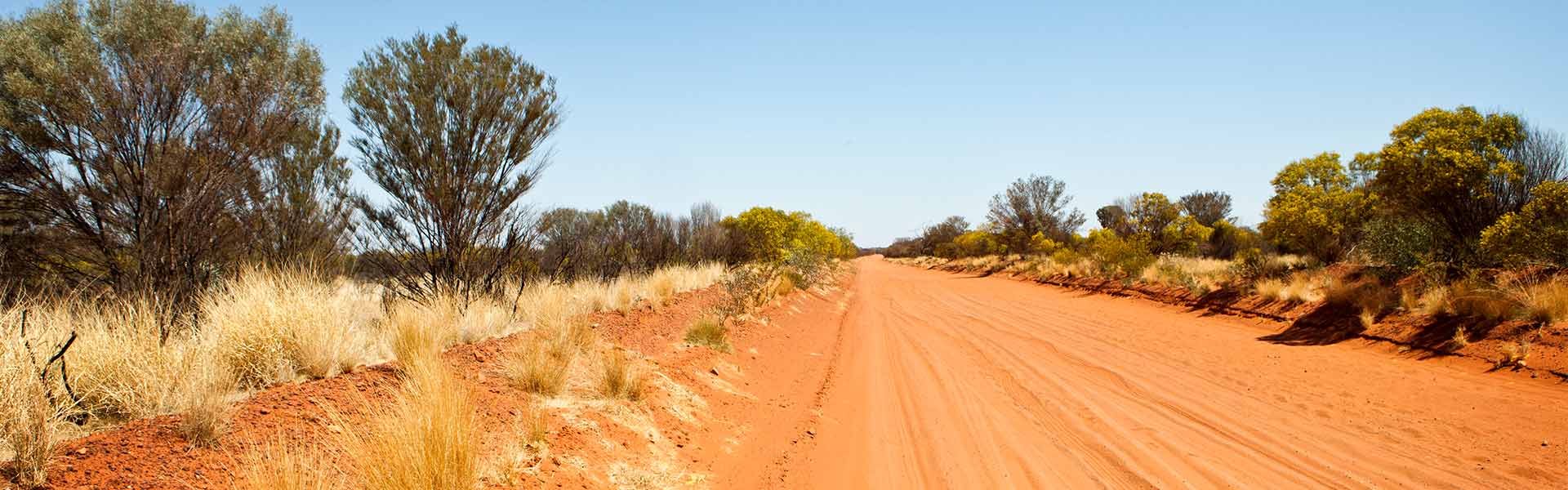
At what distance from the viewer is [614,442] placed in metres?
4.66

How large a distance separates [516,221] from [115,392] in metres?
6.34

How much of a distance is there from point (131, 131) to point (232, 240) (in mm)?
4222

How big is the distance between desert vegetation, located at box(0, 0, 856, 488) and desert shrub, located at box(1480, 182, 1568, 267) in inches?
504

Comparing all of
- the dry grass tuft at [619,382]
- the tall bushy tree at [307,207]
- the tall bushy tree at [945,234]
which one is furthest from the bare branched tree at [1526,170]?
the tall bushy tree at [945,234]

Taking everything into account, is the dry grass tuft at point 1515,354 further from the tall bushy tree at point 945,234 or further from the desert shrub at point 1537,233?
the tall bushy tree at point 945,234

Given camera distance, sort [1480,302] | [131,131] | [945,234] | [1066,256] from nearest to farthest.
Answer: [131,131] → [1480,302] → [1066,256] → [945,234]

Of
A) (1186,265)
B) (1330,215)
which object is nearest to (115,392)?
(1330,215)

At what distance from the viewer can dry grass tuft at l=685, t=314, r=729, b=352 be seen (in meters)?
8.71

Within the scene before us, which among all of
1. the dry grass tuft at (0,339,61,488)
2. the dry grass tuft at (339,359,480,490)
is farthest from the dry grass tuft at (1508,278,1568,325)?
the dry grass tuft at (0,339,61,488)

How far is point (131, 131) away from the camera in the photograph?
23.6 ft

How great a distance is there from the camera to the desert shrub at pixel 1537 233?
941 centimetres

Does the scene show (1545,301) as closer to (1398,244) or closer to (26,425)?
(1398,244)

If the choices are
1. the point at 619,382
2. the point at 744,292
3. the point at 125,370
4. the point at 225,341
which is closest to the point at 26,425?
the point at 125,370

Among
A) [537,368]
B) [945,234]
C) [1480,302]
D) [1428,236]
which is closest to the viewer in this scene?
[537,368]
